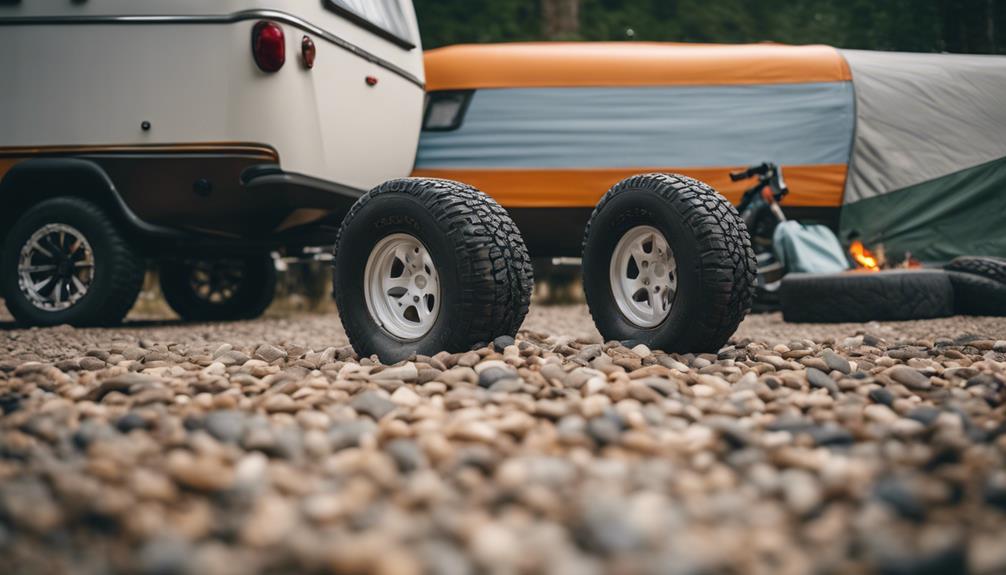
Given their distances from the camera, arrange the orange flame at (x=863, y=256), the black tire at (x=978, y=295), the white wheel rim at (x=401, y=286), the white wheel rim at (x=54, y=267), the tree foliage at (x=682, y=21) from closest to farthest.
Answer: the white wheel rim at (x=401, y=286), the white wheel rim at (x=54, y=267), the black tire at (x=978, y=295), the orange flame at (x=863, y=256), the tree foliage at (x=682, y=21)

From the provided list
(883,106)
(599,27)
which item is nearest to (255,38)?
(883,106)

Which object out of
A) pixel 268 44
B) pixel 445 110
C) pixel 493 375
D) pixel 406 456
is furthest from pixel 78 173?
pixel 406 456

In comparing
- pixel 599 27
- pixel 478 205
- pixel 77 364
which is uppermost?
pixel 599 27

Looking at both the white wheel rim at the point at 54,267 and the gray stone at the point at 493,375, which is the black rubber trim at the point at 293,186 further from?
the gray stone at the point at 493,375

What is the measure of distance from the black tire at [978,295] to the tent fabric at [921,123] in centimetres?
122

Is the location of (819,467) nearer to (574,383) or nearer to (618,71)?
(574,383)

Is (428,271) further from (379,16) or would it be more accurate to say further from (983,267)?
(983,267)

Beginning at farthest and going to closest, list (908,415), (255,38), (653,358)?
(255,38)
(653,358)
(908,415)

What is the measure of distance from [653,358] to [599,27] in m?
10.8

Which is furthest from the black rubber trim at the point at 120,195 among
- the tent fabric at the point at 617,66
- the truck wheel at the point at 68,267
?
the tent fabric at the point at 617,66

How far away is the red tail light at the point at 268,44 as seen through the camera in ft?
13.6

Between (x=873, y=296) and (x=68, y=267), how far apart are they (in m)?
4.48

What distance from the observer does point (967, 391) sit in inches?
90.0

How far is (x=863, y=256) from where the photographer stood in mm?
5793
